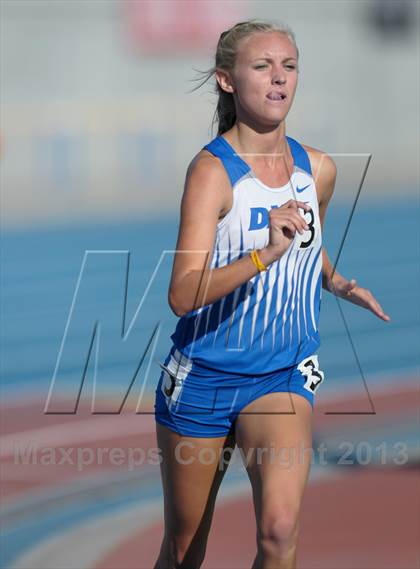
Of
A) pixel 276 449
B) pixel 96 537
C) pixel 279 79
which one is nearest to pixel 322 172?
pixel 279 79

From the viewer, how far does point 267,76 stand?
3.25 m

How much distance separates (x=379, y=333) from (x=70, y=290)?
2.40 metres

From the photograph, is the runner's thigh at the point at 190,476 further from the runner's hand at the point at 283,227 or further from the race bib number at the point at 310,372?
the runner's hand at the point at 283,227

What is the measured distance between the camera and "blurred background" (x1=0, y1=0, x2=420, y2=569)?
4.58 m

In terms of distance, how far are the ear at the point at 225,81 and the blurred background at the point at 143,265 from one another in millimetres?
381

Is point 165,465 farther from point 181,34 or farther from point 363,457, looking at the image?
point 181,34

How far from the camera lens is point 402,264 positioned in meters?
9.40

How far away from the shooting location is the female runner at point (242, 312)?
3133 millimetres

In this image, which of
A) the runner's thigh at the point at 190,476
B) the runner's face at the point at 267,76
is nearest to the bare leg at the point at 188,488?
the runner's thigh at the point at 190,476

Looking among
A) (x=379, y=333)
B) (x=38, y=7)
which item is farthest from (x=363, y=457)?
(x=38, y=7)

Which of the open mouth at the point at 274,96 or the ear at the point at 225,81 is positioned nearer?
the open mouth at the point at 274,96

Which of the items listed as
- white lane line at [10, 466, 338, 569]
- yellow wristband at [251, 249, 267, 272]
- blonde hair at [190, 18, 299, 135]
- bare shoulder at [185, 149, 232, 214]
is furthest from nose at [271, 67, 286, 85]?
white lane line at [10, 466, 338, 569]

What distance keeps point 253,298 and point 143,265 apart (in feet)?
19.6

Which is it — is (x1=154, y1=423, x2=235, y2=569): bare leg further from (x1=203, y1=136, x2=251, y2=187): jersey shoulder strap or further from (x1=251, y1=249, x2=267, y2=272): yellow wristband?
(x1=203, y1=136, x2=251, y2=187): jersey shoulder strap
